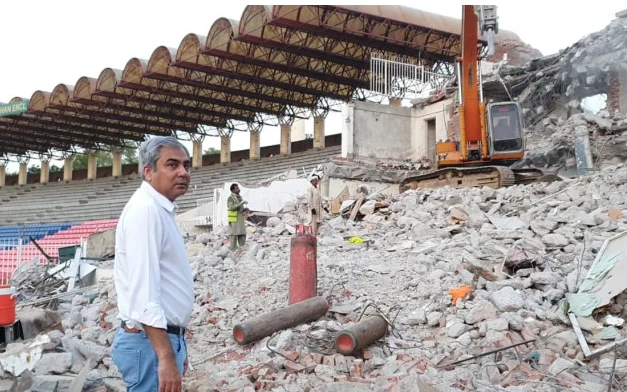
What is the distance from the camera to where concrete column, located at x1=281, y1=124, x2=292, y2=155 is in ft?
122

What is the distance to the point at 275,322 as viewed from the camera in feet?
19.9

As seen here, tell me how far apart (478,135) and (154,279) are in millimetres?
13992

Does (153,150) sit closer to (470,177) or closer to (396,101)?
(470,177)

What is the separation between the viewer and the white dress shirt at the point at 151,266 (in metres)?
2.34

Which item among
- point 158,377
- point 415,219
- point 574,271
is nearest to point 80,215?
point 415,219

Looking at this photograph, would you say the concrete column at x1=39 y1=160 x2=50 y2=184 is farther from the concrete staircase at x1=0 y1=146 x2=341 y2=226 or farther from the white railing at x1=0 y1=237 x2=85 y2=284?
the white railing at x1=0 y1=237 x2=85 y2=284

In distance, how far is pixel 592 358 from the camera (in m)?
5.17

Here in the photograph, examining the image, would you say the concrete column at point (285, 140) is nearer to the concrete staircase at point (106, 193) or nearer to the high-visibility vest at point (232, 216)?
the concrete staircase at point (106, 193)

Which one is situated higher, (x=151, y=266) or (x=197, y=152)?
(x=197, y=152)

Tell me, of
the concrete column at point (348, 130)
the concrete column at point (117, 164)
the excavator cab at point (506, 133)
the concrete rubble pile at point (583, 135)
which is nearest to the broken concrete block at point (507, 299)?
the excavator cab at point (506, 133)

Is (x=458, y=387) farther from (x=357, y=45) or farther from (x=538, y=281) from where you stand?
(x=357, y=45)

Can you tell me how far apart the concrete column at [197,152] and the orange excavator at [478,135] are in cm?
2755

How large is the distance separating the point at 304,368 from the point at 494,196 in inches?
325

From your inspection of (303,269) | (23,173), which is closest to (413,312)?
(303,269)
